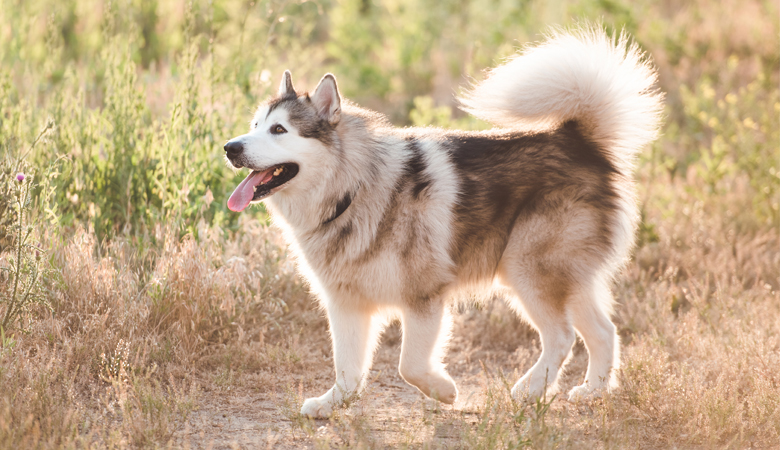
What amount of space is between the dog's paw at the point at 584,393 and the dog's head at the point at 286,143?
6.35 feet

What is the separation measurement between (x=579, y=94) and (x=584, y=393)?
1.71m

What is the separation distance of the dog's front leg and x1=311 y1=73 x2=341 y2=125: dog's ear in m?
1.02

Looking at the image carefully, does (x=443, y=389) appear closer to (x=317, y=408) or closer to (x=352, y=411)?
(x=352, y=411)

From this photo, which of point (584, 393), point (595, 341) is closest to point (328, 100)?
point (595, 341)

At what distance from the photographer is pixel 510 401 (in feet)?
12.0

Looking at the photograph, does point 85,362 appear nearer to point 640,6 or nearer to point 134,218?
point 134,218

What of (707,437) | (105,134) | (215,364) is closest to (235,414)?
(215,364)

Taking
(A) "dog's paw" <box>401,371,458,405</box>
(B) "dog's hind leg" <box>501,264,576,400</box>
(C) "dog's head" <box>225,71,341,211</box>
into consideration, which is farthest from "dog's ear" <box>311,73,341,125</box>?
(A) "dog's paw" <box>401,371,458,405</box>

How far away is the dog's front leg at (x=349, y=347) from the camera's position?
3.73m

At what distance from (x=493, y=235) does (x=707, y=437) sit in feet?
4.75

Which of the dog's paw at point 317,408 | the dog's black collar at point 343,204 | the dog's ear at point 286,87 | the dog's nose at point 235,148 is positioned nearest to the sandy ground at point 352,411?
the dog's paw at point 317,408

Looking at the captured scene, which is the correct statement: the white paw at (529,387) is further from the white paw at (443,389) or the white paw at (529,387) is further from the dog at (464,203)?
the white paw at (443,389)

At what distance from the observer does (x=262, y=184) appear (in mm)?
3582

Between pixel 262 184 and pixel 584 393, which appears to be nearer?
pixel 262 184
